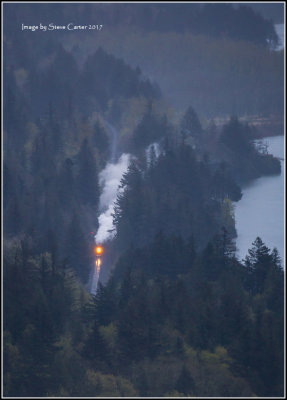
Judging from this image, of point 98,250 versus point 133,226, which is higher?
point 133,226

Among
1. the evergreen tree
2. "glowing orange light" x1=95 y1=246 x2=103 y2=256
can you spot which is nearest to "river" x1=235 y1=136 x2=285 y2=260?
"glowing orange light" x1=95 y1=246 x2=103 y2=256

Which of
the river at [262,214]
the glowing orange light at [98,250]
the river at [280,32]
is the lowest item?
the glowing orange light at [98,250]

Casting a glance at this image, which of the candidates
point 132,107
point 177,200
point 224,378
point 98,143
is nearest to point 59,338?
point 224,378

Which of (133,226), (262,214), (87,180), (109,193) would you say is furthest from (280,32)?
(133,226)

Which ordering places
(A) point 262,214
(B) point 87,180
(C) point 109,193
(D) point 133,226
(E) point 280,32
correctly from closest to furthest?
(D) point 133,226 < (B) point 87,180 < (C) point 109,193 < (A) point 262,214 < (E) point 280,32

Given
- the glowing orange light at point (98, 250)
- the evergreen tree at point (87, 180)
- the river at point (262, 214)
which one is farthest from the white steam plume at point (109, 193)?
the river at point (262, 214)

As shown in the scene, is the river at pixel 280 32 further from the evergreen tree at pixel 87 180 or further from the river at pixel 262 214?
the evergreen tree at pixel 87 180

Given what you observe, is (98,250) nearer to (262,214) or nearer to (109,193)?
(109,193)
